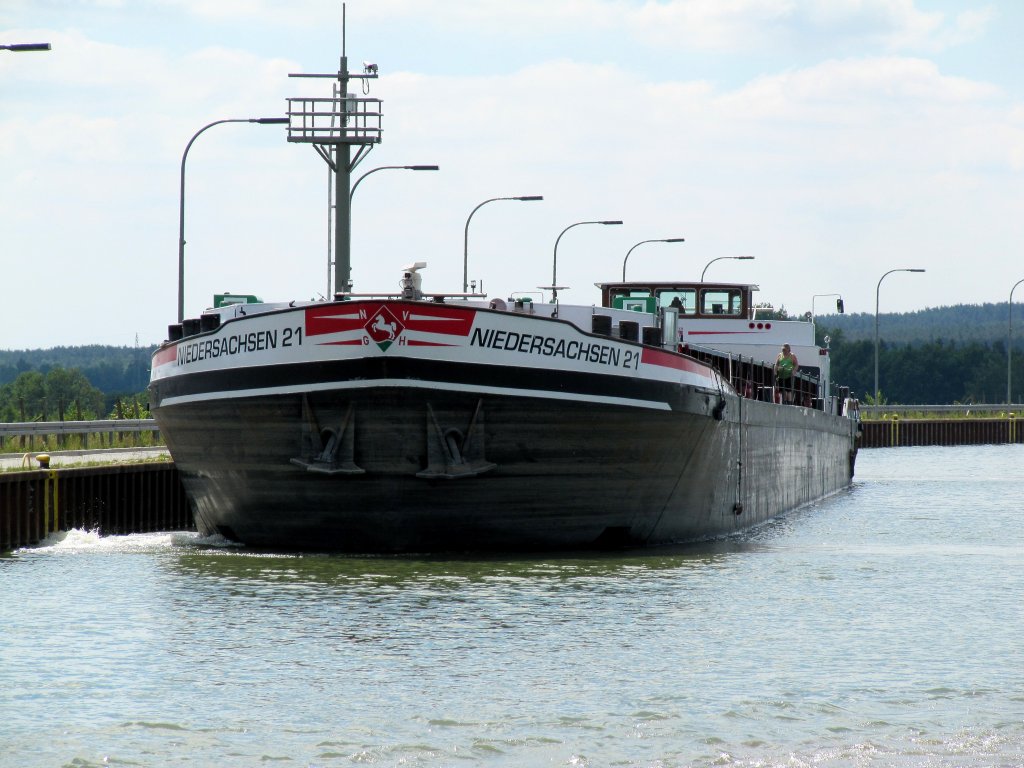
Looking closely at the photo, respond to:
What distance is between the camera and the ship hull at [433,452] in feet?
59.6

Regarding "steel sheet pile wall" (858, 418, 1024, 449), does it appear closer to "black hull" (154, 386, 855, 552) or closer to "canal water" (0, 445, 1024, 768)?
"canal water" (0, 445, 1024, 768)

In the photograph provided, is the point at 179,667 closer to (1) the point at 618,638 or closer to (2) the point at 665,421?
(1) the point at 618,638

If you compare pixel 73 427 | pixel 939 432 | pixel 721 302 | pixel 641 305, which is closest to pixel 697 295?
pixel 721 302

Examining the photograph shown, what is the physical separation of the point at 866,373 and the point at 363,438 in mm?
181243

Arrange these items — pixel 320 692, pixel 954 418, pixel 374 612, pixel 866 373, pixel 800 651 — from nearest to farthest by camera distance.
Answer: pixel 320 692
pixel 800 651
pixel 374 612
pixel 954 418
pixel 866 373

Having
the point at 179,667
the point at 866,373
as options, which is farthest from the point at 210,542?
the point at 866,373

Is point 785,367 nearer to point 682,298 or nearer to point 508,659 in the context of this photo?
point 682,298

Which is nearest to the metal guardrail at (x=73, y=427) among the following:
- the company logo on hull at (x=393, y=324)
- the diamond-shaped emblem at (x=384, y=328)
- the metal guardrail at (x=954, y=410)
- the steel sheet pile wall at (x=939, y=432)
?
the company logo on hull at (x=393, y=324)

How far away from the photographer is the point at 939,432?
77.6 m

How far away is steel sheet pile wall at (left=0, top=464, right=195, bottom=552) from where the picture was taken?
813 inches

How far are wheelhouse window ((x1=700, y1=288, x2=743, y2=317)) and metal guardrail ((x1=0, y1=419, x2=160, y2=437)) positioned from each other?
11.7m

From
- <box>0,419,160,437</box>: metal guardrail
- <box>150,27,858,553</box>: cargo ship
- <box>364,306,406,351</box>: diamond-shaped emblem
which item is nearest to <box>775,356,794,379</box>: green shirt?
<box>150,27,858,553</box>: cargo ship

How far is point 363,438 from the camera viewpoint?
18.3 metres

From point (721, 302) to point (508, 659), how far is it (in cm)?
2060
